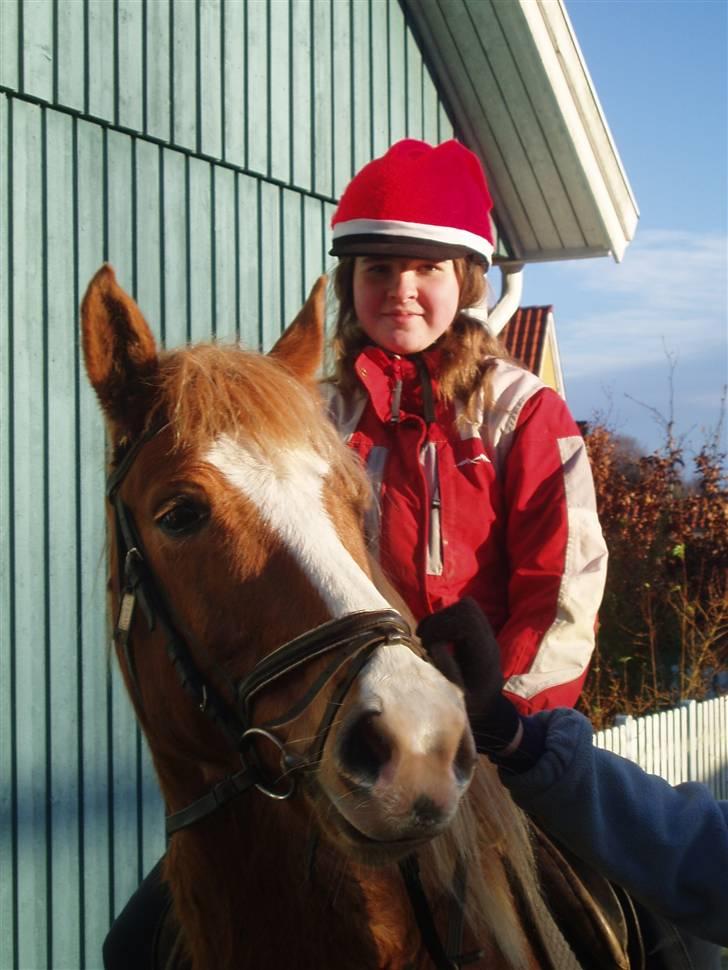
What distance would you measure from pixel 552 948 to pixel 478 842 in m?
0.24

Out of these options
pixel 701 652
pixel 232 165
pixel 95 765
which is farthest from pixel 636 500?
pixel 95 765

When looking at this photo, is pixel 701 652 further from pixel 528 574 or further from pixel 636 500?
pixel 528 574

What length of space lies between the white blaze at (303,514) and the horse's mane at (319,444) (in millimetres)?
33

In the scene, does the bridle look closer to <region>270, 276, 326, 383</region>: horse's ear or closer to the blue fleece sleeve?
the blue fleece sleeve

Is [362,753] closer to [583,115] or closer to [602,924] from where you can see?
[602,924]

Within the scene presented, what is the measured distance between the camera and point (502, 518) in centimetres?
253

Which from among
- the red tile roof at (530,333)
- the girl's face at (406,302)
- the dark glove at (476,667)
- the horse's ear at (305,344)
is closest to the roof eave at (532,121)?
the girl's face at (406,302)

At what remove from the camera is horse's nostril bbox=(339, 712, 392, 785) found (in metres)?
1.48

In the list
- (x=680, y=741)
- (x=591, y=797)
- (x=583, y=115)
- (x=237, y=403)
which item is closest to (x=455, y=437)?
(x=237, y=403)

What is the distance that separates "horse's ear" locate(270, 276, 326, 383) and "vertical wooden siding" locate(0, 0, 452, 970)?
190 centimetres

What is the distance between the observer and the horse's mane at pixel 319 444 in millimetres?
1861

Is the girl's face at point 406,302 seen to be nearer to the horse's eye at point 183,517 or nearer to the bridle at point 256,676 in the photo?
the bridle at point 256,676

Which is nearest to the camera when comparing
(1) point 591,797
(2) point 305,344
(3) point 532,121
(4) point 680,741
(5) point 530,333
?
(1) point 591,797

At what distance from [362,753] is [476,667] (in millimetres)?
248
